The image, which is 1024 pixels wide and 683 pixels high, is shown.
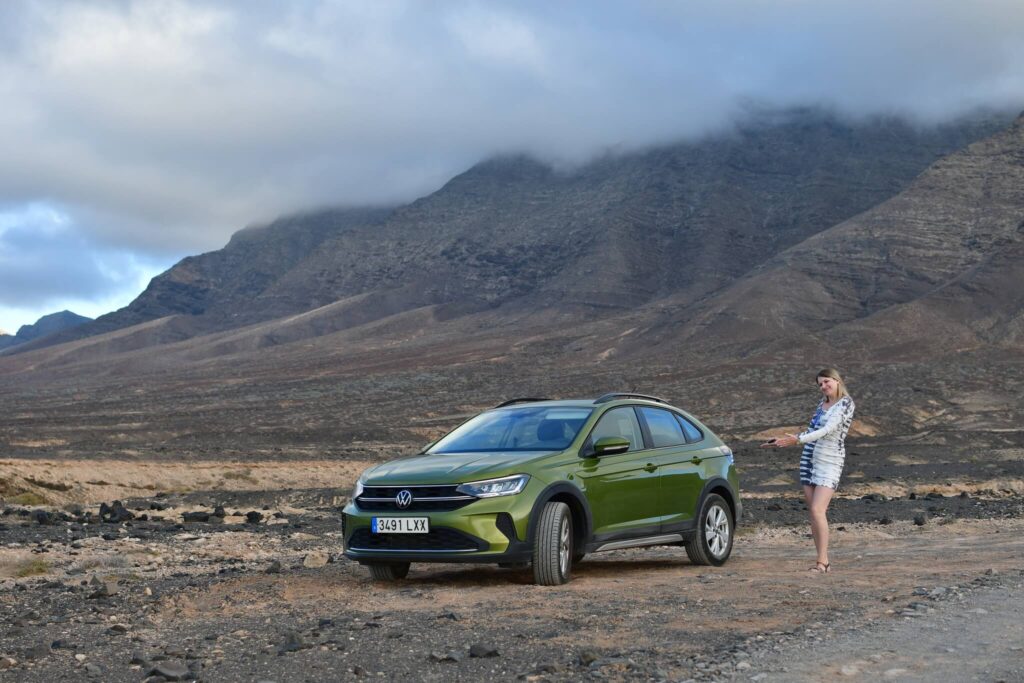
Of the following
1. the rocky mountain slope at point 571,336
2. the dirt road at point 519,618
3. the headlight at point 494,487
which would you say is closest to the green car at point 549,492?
the headlight at point 494,487

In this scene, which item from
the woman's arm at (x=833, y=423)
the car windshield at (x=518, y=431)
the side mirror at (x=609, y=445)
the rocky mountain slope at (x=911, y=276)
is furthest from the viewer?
the rocky mountain slope at (x=911, y=276)

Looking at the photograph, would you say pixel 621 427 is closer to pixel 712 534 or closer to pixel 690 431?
pixel 690 431

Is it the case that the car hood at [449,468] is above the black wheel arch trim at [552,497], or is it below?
above

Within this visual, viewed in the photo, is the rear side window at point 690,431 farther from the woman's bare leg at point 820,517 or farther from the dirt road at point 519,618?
the woman's bare leg at point 820,517

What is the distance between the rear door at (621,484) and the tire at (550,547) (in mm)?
→ 444

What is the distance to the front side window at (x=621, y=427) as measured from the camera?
1077cm

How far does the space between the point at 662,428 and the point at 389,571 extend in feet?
9.71

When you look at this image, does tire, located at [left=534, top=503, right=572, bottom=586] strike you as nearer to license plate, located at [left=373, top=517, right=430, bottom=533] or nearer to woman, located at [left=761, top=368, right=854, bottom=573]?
license plate, located at [left=373, top=517, right=430, bottom=533]

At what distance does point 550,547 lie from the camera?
9711mm

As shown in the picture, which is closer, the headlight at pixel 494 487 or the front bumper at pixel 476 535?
the front bumper at pixel 476 535

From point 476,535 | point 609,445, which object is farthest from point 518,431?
point 476,535

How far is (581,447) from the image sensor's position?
1036 centimetres

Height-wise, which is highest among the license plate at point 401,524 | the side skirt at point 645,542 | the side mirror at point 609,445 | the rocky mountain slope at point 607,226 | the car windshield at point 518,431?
the rocky mountain slope at point 607,226

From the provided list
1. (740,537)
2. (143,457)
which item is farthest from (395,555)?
(143,457)
